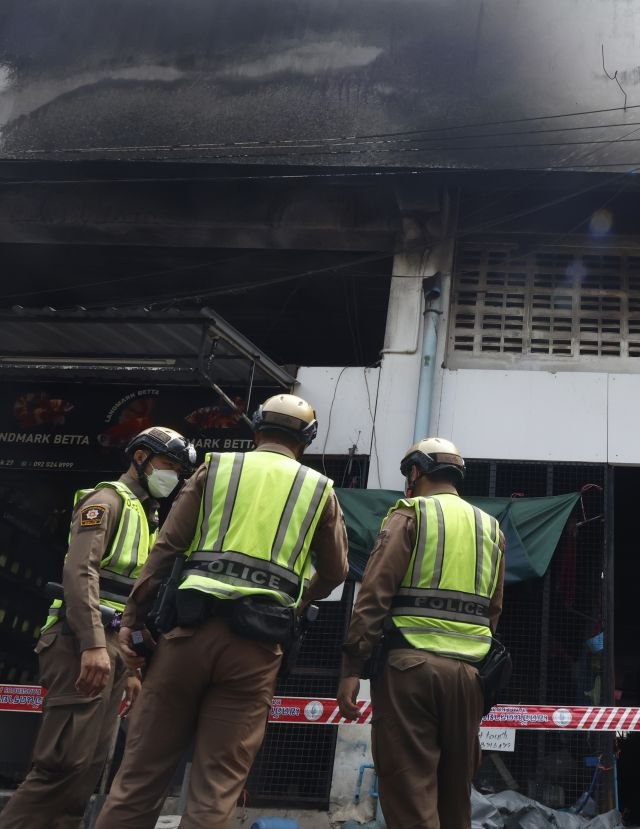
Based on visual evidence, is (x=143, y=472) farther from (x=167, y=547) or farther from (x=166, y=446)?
(x=167, y=547)

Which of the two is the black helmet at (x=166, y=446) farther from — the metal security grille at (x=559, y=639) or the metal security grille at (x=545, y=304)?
the metal security grille at (x=545, y=304)

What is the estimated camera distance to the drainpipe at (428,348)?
8.62 metres

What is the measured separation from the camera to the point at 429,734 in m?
4.13

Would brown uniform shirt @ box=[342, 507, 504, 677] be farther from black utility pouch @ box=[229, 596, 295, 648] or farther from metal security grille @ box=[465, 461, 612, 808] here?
metal security grille @ box=[465, 461, 612, 808]

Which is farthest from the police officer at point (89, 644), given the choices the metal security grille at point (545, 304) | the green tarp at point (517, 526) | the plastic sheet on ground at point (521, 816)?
the metal security grille at point (545, 304)

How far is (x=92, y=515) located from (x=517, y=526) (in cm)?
429

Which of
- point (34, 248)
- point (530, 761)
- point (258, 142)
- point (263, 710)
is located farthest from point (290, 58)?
point (263, 710)

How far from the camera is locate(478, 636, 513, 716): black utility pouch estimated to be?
429 centimetres

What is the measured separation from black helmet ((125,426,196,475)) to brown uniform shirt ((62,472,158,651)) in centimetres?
37

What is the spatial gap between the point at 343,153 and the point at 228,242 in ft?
5.53

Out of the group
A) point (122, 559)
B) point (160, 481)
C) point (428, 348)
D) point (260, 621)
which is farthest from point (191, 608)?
point (428, 348)

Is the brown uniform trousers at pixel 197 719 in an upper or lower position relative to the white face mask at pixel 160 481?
lower

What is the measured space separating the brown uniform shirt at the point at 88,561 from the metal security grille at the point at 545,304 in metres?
5.18

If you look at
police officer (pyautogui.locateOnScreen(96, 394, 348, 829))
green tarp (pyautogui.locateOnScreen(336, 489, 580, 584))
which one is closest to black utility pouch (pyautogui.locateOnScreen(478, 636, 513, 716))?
police officer (pyautogui.locateOnScreen(96, 394, 348, 829))
